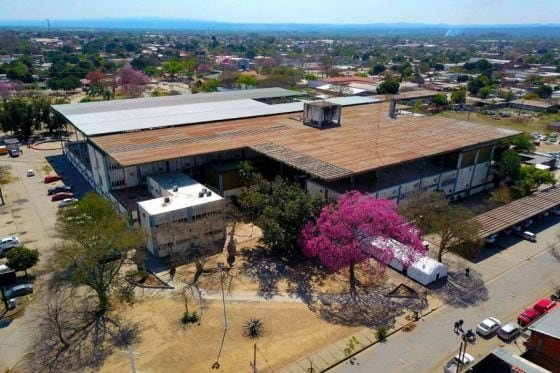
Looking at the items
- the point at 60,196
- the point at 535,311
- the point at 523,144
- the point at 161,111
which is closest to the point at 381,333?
the point at 535,311

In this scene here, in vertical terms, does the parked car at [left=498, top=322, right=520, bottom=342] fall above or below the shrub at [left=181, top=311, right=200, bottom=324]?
→ above

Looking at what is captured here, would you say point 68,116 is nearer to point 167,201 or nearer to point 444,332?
point 167,201

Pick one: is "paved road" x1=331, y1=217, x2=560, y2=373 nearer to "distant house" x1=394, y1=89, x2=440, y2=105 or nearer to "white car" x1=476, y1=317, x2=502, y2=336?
"white car" x1=476, y1=317, x2=502, y2=336

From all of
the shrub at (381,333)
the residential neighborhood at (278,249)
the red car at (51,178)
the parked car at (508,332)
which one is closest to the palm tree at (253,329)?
the residential neighborhood at (278,249)

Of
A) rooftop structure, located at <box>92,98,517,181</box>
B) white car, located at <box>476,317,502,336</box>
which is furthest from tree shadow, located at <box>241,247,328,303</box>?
white car, located at <box>476,317,502,336</box>

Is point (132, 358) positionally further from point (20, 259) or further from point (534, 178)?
point (534, 178)

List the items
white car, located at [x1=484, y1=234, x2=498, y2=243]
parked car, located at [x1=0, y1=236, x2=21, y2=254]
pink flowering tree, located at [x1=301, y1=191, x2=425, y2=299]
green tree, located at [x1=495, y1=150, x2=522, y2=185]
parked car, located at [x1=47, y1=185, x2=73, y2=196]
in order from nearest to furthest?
pink flowering tree, located at [x1=301, y1=191, x2=425, y2=299] < parked car, located at [x1=0, y1=236, x2=21, y2=254] < white car, located at [x1=484, y1=234, x2=498, y2=243] < parked car, located at [x1=47, y1=185, x2=73, y2=196] < green tree, located at [x1=495, y1=150, x2=522, y2=185]

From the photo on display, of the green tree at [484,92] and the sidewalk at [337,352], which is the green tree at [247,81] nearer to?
the green tree at [484,92]
